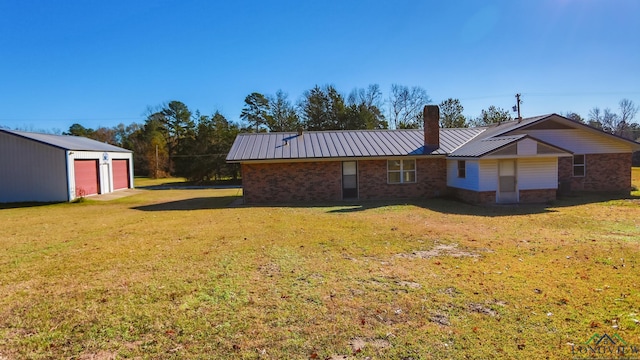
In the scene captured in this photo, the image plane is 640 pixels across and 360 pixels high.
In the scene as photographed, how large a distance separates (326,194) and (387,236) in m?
9.39

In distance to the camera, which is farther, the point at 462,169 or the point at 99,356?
the point at 462,169

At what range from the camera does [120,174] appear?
29.3 meters

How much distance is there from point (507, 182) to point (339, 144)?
8183mm

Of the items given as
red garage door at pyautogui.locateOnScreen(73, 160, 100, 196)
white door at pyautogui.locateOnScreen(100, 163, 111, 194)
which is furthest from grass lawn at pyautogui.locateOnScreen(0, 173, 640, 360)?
white door at pyautogui.locateOnScreen(100, 163, 111, 194)

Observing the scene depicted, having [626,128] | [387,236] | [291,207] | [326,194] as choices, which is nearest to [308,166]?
[326,194]

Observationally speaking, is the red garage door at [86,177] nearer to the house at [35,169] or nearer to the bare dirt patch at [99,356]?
the house at [35,169]

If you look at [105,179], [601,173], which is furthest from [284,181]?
[601,173]

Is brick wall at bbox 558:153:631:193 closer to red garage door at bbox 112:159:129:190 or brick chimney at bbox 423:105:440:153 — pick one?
brick chimney at bbox 423:105:440:153

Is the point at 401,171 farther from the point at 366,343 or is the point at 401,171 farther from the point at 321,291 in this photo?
the point at 366,343

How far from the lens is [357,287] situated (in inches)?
237

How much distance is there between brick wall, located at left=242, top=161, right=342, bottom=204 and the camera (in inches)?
751

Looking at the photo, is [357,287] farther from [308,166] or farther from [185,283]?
[308,166]

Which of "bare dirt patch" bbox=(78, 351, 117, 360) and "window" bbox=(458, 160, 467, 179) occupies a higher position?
"window" bbox=(458, 160, 467, 179)

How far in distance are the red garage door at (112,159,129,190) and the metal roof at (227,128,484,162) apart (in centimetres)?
1207
